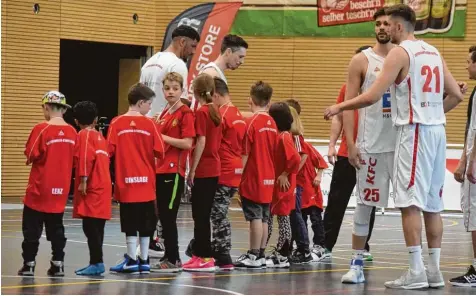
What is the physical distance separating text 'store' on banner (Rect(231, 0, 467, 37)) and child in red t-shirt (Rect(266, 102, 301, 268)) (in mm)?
12904

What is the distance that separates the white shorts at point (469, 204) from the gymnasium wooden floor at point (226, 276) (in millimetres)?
742

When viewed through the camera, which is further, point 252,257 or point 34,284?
point 252,257

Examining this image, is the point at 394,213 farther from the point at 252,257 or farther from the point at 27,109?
the point at 252,257

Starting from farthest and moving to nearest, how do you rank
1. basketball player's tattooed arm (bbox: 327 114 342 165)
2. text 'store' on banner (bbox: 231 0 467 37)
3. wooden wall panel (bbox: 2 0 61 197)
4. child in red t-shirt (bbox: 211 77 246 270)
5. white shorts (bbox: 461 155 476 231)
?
text 'store' on banner (bbox: 231 0 467 37) → wooden wall panel (bbox: 2 0 61 197) → basketball player's tattooed arm (bbox: 327 114 342 165) → child in red t-shirt (bbox: 211 77 246 270) → white shorts (bbox: 461 155 476 231)

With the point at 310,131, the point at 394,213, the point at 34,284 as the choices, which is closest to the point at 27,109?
the point at 310,131

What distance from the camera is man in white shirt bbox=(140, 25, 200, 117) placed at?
11.7 metres

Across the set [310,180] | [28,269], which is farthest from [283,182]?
[28,269]

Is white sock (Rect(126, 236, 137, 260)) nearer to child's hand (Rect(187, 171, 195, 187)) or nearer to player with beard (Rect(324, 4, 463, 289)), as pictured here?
child's hand (Rect(187, 171, 195, 187))

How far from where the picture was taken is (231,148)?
10938 millimetres

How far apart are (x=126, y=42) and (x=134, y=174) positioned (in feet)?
50.1

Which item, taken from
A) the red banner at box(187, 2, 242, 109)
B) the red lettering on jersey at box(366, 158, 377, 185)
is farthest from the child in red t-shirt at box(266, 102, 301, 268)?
the red banner at box(187, 2, 242, 109)

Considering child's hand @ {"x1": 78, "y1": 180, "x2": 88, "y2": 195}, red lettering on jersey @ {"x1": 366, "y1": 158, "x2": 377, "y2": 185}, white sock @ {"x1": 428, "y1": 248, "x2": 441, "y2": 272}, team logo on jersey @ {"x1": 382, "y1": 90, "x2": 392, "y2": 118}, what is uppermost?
team logo on jersey @ {"x1": 382, "y1": 90, "x2": 392, "y2": 118}

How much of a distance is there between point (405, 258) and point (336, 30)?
507 inches

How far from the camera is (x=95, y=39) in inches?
963
